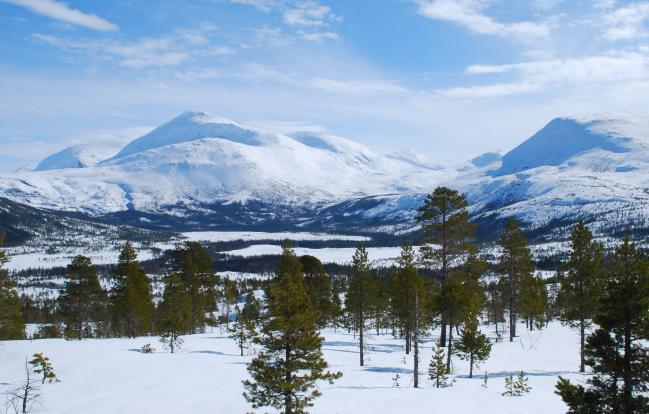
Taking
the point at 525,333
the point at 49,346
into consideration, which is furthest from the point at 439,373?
the point at 525,333

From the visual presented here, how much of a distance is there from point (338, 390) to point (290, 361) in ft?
30.1

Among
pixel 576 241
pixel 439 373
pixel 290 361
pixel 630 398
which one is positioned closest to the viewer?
pixel 630 398

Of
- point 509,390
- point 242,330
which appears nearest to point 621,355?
point 509,390

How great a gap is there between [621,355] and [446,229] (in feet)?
77.3

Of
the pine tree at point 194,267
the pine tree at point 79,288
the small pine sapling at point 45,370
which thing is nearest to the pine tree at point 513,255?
the pine tree at point 194,267

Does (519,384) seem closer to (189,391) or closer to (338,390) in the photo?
(338,390)

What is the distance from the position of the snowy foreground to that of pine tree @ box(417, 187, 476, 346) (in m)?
7.69

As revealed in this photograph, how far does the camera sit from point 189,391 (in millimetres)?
24188

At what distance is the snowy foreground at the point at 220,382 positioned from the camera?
867 inches

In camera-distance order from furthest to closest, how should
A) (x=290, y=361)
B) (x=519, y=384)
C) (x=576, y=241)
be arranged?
1. (x=576, y=241)
2. (x=519, y=384)
3. (x=290, y=361)

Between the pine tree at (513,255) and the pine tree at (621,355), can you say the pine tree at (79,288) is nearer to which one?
the pine tree at (513,255)

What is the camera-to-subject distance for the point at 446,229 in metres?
38.4

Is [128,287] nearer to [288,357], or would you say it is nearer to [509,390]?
[288,357]

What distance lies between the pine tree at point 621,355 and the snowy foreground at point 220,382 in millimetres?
8047
